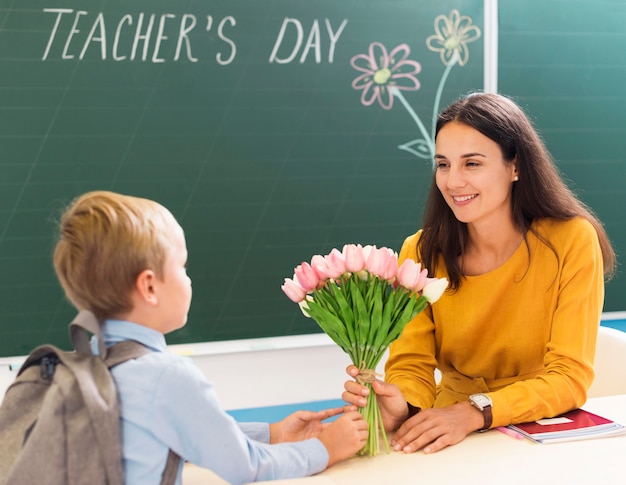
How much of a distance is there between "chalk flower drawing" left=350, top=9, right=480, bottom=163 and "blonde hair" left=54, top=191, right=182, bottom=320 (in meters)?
2.68

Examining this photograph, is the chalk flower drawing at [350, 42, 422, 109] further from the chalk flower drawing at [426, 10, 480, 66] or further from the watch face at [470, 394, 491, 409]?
the watch face at [470, 394, 491, 409]

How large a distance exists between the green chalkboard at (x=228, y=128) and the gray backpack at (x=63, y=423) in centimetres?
242

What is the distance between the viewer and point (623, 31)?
4.12 metres

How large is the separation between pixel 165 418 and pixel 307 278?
17.6 inches

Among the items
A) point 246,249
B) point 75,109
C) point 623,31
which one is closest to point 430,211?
point 246,249

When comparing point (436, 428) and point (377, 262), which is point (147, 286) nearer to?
point (377, 262)

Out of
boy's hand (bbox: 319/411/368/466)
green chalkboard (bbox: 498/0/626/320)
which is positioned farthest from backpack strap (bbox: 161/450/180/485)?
green chalkboard (bbox: 498/0/626/320)

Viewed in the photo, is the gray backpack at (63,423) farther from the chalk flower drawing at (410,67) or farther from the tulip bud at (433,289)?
the chalk flower drawing at (410,67)

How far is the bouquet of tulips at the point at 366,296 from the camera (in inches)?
62.7

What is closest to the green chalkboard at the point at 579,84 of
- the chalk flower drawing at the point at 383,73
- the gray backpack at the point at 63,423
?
the chalk flower drawing at the point at 383,73

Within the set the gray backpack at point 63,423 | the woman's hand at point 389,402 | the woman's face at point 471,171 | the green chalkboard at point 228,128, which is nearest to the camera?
the gray backpack at point 63,423

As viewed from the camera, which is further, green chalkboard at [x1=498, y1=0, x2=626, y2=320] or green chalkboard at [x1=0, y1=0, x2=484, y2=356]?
green chalkboard at [x1=498, y1=0, x2=626, y2=320]

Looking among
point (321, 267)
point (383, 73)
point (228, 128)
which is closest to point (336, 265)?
point (321, 267)

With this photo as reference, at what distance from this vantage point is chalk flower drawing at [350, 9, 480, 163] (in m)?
3.88
